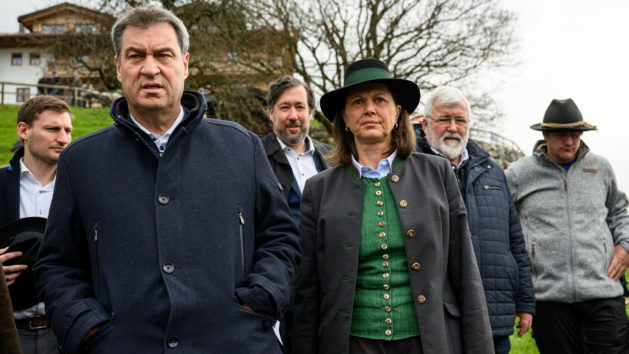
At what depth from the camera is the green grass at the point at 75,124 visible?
20.0 m

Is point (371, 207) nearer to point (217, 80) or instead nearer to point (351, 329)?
point (351, 329)

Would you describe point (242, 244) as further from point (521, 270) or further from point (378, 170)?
point (521, 270)

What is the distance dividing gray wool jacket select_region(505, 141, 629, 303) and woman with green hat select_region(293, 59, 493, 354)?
7.08 feet

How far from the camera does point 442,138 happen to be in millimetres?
4195

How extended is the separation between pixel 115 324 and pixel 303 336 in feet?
3.66

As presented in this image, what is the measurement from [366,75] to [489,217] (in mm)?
1528

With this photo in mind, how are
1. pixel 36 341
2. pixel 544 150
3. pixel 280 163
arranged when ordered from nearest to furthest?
1. pixel 36 341
2. pixel 280 163
3. pixel 544 150

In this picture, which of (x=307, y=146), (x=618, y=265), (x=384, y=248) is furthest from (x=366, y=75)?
(x=618, y=265)

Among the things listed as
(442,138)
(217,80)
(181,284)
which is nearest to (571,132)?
(442,138)

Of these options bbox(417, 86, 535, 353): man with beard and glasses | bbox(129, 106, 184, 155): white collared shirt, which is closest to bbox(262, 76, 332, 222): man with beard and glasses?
bbox(417, 86, 535, 353): man with beard and glasses

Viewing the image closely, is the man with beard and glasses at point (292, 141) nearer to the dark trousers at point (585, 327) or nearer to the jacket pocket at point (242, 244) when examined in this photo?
the jacket pocket at point (242, 244)

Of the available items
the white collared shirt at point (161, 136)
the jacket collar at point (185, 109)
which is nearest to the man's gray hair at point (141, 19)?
the jacket collar at point (185, 109)

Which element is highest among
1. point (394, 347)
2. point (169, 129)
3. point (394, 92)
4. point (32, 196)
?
point (394, 92)

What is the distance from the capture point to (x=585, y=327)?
187 inches
